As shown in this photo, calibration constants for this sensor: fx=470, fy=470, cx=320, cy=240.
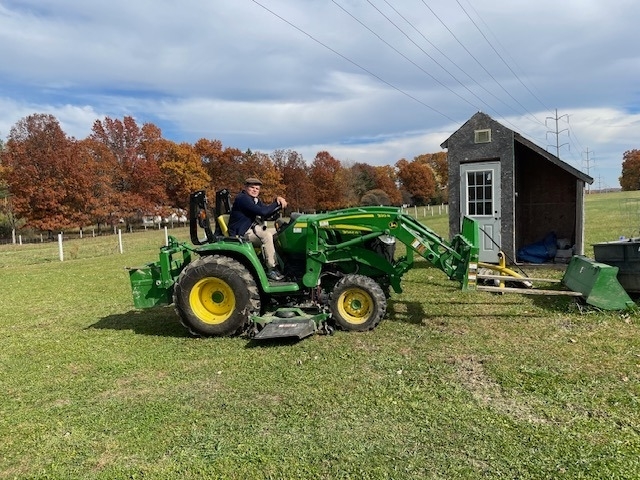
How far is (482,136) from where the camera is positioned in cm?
1092

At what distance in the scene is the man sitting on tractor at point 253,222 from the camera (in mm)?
6504

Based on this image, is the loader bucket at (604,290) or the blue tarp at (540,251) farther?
the blue tarp at (540,251)

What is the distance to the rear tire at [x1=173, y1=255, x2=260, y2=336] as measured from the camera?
6.11m

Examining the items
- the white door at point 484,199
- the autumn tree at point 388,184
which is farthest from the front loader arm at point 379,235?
the autumn tree at point 388,184

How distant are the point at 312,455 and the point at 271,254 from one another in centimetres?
Result: 358

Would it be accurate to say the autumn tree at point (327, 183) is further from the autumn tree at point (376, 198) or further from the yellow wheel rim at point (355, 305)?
the yellow wheel rim at point (355, 305)

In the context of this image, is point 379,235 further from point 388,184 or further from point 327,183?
point 388,184

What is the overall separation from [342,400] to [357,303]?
6.92 ft

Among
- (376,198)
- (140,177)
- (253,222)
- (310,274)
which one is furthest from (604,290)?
(376,198)

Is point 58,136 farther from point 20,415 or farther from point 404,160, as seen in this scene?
point 404,160

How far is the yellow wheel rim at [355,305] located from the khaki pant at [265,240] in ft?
3.75

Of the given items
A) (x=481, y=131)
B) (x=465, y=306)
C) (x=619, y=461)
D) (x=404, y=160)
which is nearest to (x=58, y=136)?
(x=481, y=131)

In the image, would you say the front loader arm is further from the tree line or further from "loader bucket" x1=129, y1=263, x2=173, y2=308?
the tree line

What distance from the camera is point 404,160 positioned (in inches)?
3007
